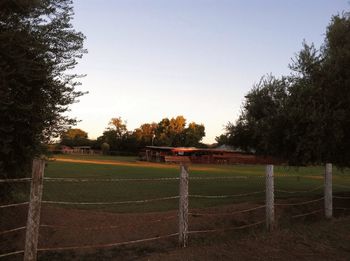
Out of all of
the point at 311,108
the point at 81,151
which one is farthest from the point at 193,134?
the point at 311,108

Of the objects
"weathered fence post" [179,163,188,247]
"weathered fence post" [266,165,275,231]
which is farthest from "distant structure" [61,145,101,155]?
"weathered fence post" [179,163,188,247]

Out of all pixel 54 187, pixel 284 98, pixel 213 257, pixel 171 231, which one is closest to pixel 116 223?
pixel 171 231

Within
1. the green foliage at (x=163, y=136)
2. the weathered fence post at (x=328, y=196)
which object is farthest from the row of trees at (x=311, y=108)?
the green foliage at (x=163, y=136)

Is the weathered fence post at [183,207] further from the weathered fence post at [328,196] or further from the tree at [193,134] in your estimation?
the tree at [193,134]

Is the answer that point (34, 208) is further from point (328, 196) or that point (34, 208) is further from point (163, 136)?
point (163, 136)

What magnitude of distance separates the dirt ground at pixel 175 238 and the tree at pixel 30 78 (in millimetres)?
1820

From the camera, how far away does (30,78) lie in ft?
33.7

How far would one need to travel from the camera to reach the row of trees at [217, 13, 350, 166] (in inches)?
635

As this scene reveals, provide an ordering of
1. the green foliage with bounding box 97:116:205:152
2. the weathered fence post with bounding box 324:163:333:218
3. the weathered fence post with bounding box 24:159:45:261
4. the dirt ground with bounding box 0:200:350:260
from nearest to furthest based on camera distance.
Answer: the weathered fence post with bounding box 24:159:45:261 → the dirt ground with bounding box 0:200:350:260 → the weathered fence post with bounding box 324:163:333:218 → the green foliage with bounding box 97:116:205:152

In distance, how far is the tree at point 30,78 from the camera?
32.3 feet

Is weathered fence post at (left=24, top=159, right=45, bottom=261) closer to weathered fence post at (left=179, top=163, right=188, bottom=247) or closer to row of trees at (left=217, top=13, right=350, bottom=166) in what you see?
weathered fence post at (left=179, top=163, right=188, bottom=247)

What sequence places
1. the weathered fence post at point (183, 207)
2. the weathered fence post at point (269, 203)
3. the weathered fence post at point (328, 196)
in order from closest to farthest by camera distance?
1. the weathered fence post at point (183, 207)
2. the weathered fence post at point (269, 203)
3. the weathered fence post at point (328, 196)

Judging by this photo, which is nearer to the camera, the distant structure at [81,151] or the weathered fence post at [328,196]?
the weathered fence post at [328,196]

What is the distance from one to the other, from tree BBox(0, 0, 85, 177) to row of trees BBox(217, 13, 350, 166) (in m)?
8.14
